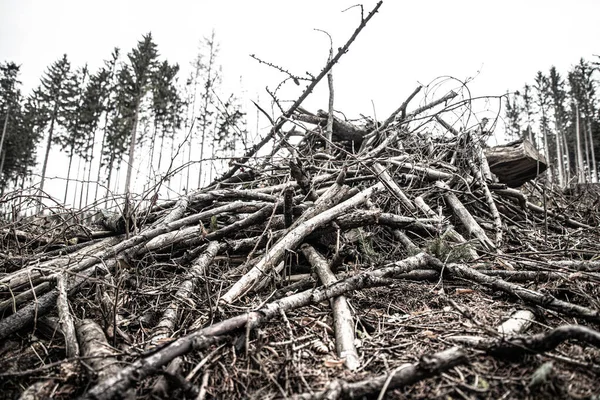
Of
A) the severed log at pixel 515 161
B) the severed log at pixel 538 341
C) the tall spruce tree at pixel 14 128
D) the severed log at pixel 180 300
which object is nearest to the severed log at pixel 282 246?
the severed log at pixel 180 300

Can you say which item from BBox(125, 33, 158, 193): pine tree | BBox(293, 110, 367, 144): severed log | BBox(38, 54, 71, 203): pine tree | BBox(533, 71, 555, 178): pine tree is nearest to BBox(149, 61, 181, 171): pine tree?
BBox(125, 33, 158, 193): pine tree

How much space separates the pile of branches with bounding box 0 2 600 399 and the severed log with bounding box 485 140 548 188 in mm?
A: 960

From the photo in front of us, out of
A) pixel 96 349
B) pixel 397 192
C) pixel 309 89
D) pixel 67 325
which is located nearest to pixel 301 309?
pixel 96 349

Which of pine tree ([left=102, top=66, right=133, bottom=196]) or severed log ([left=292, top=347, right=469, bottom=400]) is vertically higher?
pine tree ([left=102, top=66, right=133, bottom=196])

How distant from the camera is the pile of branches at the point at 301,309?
1.25 meters

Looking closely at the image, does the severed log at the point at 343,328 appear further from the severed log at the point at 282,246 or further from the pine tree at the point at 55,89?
the pine tree at the point at 55,89

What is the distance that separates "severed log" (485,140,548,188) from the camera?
4332 millimetres

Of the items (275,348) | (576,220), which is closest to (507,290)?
(275,348)

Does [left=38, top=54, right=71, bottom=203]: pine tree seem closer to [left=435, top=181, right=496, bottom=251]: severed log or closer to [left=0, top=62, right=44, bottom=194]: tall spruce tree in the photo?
[left=0, top=62, right=44, bottom=194]: tall spruce tree

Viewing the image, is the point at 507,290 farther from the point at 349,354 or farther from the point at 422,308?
the point at 349,354

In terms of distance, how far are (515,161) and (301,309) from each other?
4.22m

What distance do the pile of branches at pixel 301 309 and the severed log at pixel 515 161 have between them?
37.8 inches

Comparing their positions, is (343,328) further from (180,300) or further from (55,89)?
(55,89)

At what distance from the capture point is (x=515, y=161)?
173 inches
